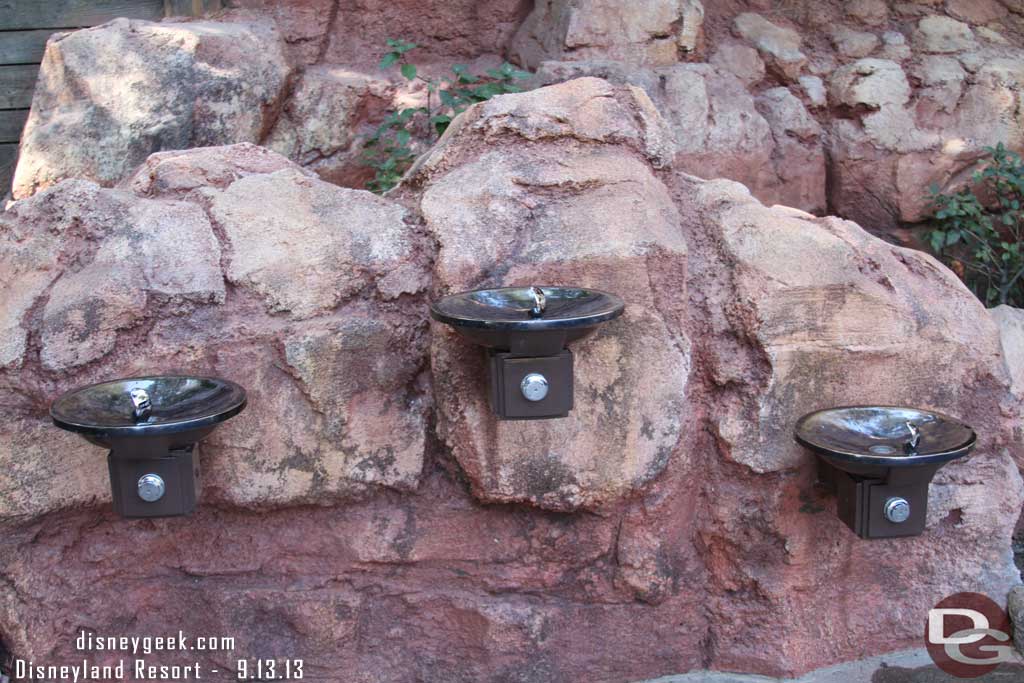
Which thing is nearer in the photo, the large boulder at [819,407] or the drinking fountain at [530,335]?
the drinking fountain at [530,335]

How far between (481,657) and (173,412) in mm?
1070

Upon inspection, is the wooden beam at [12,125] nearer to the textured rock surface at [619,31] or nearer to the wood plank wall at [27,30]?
the wood plank wall at [27,30]

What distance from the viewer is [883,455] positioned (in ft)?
7.56

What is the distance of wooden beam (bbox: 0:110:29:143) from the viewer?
16.3ft

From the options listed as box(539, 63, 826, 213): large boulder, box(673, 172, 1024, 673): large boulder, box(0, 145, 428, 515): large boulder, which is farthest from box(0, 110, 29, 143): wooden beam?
box(673, 172, 1024, 673): large boulder

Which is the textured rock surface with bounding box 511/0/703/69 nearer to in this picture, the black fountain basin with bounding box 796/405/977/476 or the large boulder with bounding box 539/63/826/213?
the large boulder with bounding box 539/63/826/213

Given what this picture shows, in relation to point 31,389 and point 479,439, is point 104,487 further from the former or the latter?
point 479,439

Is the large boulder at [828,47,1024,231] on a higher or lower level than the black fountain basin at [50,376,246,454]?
higher

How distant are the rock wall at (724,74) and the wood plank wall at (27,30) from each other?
22.3 inches

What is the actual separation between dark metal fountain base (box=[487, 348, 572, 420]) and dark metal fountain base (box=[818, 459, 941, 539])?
0.73 metres

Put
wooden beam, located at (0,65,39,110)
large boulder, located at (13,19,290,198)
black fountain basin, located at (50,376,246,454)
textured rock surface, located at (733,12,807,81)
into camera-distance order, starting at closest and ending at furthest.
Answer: black fountain basin, located at (50,376,246,454), large boulder, located at (13,19,290,198), textured rock surface, located at (733,12,807,81), wooden beam, located at (0,65,39,110)

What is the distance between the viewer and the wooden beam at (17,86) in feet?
16.1

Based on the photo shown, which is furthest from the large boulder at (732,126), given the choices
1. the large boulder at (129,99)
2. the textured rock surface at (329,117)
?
the large boulder at (129,99)

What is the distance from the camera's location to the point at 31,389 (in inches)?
95.9
